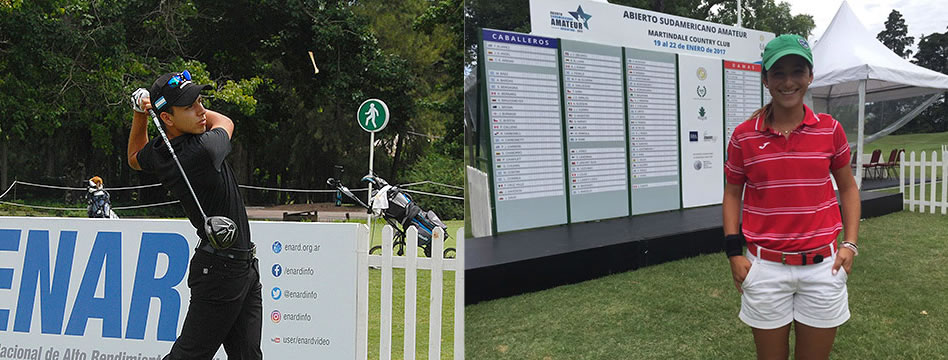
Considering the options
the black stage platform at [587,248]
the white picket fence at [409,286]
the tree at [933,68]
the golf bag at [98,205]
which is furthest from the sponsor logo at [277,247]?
the golf bag at [98,205]

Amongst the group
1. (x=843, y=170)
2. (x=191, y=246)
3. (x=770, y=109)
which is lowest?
(x=191, y=246)

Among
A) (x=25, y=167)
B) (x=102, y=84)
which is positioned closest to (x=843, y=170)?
(x=102, y=84)

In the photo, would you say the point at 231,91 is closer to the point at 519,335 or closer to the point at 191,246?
the point at 191,246

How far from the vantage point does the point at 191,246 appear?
2.71 metres

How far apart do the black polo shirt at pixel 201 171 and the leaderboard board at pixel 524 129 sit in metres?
0.96

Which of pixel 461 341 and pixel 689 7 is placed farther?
pixel 689 7

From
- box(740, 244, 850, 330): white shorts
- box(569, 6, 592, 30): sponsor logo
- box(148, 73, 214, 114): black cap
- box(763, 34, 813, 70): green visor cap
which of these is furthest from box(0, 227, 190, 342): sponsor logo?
box(763, 34, 813, 70): green visor cap

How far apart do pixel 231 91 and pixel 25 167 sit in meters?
4.38

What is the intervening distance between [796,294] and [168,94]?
195cm

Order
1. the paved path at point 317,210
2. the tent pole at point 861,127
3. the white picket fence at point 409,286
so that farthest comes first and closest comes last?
the paved path at point 317,210 → the white picket fence at point 409,286 → the tent pole at point 861,127

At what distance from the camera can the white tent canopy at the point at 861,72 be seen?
94.3 inches

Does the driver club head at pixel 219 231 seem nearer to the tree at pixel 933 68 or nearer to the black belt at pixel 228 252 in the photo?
the black belt at pixel 228 252

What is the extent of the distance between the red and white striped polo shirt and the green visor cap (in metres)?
0.15

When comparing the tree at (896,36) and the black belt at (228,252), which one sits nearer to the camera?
the black belt at (228,252)
